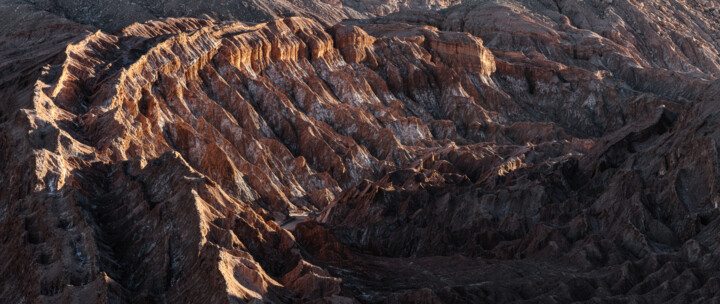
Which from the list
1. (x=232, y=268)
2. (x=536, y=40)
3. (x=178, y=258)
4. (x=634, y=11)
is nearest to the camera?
(x=232, y=268)

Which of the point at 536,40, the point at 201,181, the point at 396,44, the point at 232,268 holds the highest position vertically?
the point at 232,268

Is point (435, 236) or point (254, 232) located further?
point (435, 236)

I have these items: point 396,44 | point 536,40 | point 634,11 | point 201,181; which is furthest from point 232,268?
point 634,11

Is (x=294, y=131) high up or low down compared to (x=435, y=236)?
down

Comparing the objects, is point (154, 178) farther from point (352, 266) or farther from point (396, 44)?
point (396, 44)

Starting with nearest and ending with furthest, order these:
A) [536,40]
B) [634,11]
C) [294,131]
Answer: [294,131], [536,40], [634,11]

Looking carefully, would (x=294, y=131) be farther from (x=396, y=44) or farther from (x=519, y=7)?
(x=519, y=7)
